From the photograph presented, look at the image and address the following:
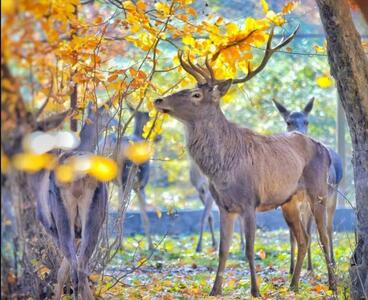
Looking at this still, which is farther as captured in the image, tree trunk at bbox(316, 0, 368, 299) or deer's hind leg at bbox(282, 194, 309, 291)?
deer's hind leg at bbox(282, 194, 309, 291)

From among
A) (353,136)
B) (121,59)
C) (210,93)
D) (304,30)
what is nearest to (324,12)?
(353,136)

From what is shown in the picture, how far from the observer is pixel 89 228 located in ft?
25.3

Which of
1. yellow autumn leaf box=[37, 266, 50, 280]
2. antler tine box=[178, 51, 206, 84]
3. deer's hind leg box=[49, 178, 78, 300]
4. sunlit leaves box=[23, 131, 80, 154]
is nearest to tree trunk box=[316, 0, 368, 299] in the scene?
antler tine box=[178, 51, 206, 84]

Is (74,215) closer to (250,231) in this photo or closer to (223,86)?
(250,231)

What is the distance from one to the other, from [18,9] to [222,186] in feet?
16.6

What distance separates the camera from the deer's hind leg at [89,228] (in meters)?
7.57

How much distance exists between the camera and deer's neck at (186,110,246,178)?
31.9 ft

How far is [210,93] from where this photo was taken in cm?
978

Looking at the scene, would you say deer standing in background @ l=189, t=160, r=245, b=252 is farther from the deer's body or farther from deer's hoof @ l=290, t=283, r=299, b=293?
the deer's body

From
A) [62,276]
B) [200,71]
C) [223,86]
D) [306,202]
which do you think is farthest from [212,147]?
[62,276]

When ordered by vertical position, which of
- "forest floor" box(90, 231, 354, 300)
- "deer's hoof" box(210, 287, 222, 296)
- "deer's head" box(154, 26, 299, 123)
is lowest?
"deer's hoof" box(210, 287, 222, 296)

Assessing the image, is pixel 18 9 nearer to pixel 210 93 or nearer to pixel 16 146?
pixel 16 146

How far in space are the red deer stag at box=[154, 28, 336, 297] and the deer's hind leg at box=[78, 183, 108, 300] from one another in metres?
1.80

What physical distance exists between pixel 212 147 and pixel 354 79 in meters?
2.37
